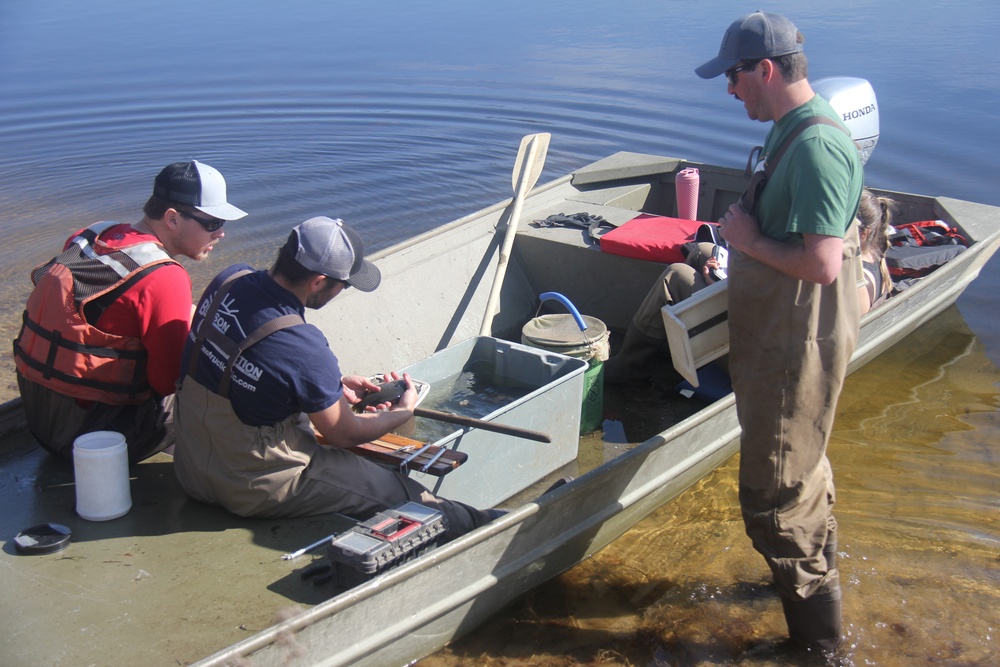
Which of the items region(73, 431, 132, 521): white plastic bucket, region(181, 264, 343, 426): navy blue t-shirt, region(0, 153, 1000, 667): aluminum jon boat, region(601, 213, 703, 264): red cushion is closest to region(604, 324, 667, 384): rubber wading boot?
region(0, 153, 1000, 667): aluminum jon boat

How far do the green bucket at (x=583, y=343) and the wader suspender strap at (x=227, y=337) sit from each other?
1988 millimetres

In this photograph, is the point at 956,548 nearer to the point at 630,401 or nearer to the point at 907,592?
the point at 907,592

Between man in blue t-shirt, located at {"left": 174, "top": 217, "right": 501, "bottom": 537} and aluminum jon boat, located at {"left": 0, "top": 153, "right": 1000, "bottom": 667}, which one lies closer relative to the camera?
aluminum jon boat, located at {"left": 0, "top": 153, "right": 1000, "bottom": 667}

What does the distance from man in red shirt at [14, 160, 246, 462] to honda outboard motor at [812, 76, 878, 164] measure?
4311 mm

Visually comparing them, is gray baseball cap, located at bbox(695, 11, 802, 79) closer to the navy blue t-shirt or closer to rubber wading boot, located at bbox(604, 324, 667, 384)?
the navy blue t-shirt

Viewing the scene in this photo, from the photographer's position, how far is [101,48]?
1927 centimetres

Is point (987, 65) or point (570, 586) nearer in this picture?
point (570, 586)

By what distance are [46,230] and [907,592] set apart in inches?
347

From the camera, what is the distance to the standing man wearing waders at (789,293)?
10.0 feet

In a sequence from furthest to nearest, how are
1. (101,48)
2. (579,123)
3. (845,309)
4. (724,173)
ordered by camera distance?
(101,48), (579,123), (724,173), (845,309)

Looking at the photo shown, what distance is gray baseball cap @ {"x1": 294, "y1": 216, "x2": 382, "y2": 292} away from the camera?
3250mm

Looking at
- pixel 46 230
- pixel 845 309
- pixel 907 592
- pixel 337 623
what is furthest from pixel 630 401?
pixel 46 230

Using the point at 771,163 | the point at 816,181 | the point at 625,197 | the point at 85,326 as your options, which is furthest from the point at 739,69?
the point at 625,197

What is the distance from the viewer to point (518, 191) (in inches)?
250
